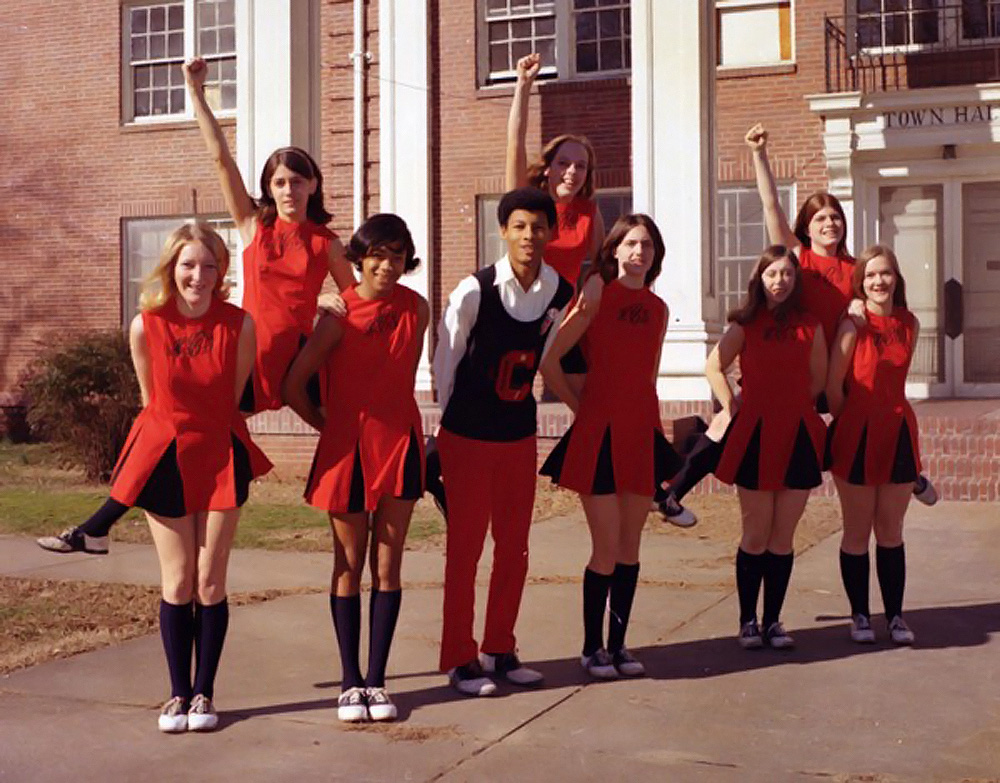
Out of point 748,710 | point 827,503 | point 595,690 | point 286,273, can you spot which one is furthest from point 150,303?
point 827,503

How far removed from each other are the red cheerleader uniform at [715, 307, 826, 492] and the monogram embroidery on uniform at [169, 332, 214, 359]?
2.43 m

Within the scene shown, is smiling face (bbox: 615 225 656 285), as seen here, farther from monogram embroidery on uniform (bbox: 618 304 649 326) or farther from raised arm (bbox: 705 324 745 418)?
raised arm (bbox: 705 324 745 418)

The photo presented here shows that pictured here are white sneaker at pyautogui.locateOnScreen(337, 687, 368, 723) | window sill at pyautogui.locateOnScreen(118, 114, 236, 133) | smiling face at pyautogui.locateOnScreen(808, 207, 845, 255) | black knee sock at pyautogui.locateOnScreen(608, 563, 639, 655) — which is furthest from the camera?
window sill at pyautogui.locateOnScreen(118, 114, 236, 133)

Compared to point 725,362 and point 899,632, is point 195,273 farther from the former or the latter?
point 899,632

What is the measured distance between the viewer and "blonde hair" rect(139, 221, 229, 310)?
535 centimetres

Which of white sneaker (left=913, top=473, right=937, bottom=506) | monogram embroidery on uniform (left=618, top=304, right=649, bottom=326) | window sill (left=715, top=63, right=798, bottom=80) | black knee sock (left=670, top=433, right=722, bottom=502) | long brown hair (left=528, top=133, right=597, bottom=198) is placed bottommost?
white sneaker (left=913, top=473, right=937, bottom=506)

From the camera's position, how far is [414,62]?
16938 millimetres

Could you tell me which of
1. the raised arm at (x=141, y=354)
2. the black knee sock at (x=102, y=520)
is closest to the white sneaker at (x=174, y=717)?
the black knee sock at (x=102, y=520)

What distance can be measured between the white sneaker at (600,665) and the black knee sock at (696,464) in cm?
88

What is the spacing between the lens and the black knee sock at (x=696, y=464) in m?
6.59

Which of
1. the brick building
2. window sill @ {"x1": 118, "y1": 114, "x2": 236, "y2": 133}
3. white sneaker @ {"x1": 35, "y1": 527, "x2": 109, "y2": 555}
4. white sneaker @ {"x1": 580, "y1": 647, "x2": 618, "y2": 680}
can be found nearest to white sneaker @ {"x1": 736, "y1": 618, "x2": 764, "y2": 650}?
white sneaker @ {"x1": 580, "y1": 647, "x2": 618, "y2": 680}

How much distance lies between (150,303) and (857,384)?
10.4 ft

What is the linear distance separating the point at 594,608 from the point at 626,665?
0.27 metres

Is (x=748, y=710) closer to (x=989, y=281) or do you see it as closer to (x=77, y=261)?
(x=989, y=281)
